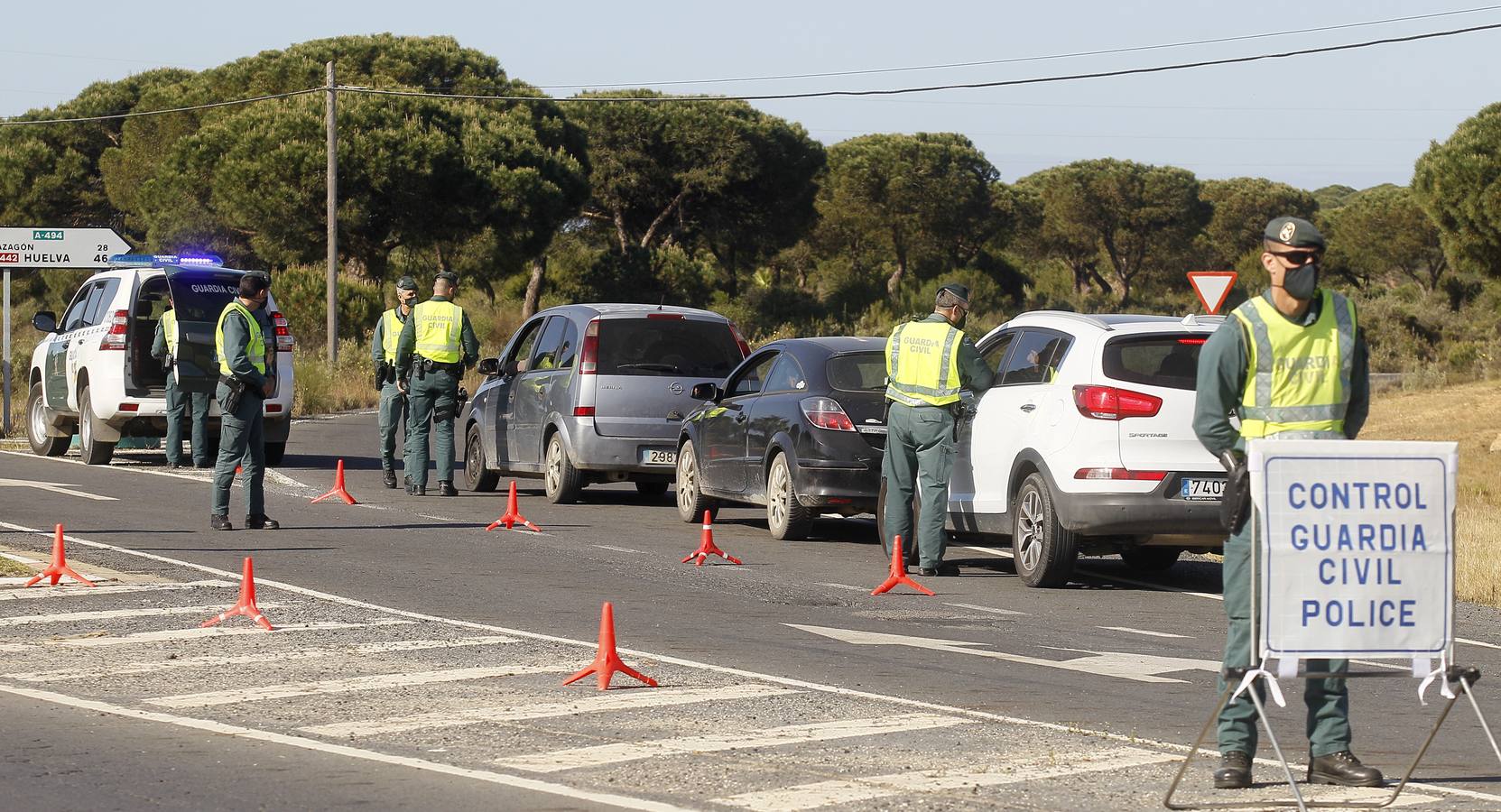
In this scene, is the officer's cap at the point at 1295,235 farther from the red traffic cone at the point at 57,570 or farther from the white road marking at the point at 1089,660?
the red traffic cone at the point at 57,570

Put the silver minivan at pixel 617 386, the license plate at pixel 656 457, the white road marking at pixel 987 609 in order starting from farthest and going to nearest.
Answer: the license plate at pixel 656 457, the silver minivan at pixel 617 386, the white road marking at pixel 987 609

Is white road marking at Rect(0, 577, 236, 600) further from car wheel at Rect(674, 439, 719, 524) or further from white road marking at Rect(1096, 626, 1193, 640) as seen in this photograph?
car wheel at Rect(674, 439, 719, 524)

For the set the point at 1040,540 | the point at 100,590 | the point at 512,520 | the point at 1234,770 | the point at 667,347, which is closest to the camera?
the point at 1234,770

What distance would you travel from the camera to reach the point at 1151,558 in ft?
45.9

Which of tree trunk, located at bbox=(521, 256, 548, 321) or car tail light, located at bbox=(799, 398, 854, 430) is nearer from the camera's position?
car tail light, located at bbox=(799, 398, 854, 430)

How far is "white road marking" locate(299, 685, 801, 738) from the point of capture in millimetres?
7543

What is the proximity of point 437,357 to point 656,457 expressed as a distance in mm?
2230

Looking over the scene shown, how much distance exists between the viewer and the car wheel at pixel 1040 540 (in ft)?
39.5

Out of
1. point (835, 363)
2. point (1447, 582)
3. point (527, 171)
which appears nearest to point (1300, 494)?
point (1447, 582)

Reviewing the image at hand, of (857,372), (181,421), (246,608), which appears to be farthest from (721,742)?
(181,421)

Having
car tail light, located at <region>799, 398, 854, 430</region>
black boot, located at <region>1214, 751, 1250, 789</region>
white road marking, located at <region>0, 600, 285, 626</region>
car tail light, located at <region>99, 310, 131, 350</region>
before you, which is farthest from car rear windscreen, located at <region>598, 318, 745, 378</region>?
black boot, located at <region>1214, 751, 1250, 789</region>

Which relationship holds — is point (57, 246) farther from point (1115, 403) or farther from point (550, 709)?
point (550, 709)

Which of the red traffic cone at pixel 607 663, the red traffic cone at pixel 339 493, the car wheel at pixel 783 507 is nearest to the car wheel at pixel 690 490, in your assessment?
the car wheel at pixel 783 507

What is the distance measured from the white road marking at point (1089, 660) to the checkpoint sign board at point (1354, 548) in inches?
105
